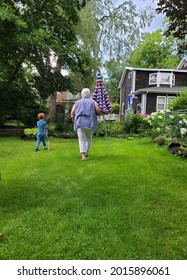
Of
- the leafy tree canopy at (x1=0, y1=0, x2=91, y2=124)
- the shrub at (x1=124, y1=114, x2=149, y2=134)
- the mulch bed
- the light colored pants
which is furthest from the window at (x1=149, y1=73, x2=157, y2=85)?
the light colored pants

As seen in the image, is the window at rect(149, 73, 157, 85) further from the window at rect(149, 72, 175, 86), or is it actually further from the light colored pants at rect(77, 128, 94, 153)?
the light colored pants at rect(77, 128, 94, 153)

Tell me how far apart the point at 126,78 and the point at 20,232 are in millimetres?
27949

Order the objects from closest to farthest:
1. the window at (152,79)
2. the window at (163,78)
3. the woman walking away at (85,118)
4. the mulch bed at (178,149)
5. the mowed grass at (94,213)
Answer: the mowed grass at (94,213) < the woman walking away at (85,118) < the mulch bed at (178,149) < the window at (163,78) < the window at (152,79)

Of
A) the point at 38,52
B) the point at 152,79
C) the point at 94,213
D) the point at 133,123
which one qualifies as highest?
the point at 152,79

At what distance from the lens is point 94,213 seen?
10.3 feet

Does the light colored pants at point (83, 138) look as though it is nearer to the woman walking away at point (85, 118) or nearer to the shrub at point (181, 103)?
the woman walking away at point (85, 118)

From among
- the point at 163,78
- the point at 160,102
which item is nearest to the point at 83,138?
the point at 160,102

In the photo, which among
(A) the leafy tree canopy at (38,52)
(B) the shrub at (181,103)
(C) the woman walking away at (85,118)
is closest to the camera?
(C) the woman walking away at (85,118)

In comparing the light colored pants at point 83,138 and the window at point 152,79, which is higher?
the window at point 152,79

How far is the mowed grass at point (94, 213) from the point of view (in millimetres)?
2396

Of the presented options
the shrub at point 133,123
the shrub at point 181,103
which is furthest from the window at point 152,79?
the shrub at point 181,103

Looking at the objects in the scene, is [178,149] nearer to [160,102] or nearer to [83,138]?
[83,138]

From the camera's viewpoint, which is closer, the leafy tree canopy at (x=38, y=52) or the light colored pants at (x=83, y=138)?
the light colored pants at (x=83, y=138)

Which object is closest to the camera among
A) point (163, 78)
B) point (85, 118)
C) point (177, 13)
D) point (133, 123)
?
point (177, 13)
